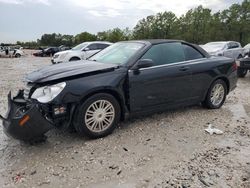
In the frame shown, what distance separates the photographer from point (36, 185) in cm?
329

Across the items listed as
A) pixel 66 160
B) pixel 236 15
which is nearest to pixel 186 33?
pixel 236 15

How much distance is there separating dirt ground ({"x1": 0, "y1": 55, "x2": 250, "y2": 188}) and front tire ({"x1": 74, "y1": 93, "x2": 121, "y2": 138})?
6.2 inches

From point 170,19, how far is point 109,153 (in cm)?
5268

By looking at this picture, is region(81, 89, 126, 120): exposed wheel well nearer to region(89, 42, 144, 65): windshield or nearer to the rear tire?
region(89, 42, 144, 65): windshield

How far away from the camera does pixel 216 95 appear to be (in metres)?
6.35

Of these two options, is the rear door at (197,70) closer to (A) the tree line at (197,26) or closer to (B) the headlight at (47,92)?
(B) the headlight at (47,92)

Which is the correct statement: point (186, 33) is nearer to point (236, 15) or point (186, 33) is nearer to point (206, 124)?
point (236, 15)

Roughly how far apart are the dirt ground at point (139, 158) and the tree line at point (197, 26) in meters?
43.3

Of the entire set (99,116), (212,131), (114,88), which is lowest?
(212,131)

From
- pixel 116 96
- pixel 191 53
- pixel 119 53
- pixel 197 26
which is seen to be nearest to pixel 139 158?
pixel 116 96

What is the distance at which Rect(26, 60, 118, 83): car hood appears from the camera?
14.1 feet

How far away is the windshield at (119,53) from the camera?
5092 millimetres

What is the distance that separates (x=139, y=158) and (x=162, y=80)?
68.2 inches

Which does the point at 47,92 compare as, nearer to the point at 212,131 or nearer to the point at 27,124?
the point at 27,124
